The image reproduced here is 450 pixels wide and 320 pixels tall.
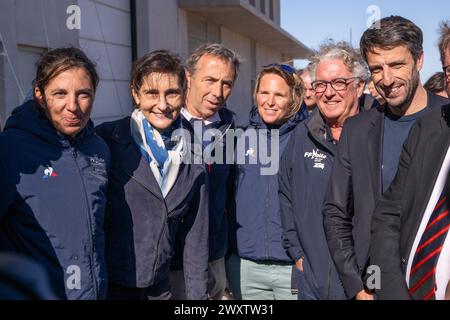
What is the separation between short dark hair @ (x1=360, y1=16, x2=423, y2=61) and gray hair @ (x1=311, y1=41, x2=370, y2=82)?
0.41m

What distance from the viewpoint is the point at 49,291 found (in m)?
0.84

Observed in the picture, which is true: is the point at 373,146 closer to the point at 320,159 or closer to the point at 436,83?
the point at 320,159

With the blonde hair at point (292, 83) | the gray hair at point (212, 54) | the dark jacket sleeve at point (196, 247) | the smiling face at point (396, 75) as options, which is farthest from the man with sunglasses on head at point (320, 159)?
the gray hair at point (212, 54)

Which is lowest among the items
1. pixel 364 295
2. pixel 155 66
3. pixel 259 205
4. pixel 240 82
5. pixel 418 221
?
pixel 364 295

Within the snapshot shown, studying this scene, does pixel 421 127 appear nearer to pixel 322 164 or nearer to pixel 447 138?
pixel 447 138

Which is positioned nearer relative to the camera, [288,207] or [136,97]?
[136,97]

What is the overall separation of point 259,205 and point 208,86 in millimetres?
869

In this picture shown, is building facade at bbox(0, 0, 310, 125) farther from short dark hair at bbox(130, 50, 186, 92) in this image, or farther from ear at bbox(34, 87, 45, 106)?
ear at bbox(34, 87, 45, 106)

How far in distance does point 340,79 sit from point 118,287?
1.72 meters

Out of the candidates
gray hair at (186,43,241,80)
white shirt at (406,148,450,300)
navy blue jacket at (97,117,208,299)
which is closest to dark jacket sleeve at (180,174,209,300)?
navy blue jacket at (97,117,208,299)

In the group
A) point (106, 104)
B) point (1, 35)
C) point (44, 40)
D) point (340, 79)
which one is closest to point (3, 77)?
point (1, 35)

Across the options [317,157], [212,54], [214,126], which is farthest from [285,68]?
[317,157]

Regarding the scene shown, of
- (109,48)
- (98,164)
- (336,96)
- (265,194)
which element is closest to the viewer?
(98,164)

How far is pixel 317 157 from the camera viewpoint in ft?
10.7
